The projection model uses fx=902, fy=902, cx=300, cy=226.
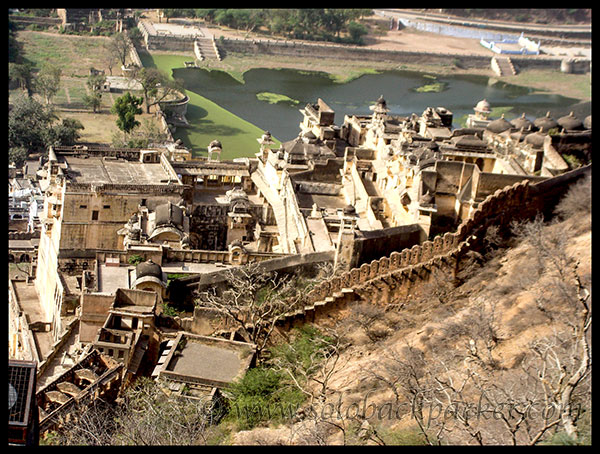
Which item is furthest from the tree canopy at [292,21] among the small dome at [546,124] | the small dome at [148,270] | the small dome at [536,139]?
the small dome at [148,270]

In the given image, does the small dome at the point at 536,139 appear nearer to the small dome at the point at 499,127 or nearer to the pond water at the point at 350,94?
the small dome at the point at 499,127

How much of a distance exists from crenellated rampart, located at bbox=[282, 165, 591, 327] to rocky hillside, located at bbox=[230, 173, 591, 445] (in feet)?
0.74

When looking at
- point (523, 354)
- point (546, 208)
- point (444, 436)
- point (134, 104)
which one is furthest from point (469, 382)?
point (134, 104)

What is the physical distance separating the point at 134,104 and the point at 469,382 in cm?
2912

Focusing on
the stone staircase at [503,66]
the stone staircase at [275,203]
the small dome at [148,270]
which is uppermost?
the stone staircase at [503,66]

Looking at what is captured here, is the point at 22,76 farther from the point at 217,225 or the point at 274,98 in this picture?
the point at 217,225

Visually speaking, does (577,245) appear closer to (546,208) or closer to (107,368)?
(546,208)

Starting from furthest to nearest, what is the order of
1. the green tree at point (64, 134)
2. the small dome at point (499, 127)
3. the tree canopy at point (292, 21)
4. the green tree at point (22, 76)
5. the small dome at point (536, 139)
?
the tree canopy at point (292, 21)
the green tree at point (22, 76)
the green tree at point (64, 134)
the small dome at point (499, 127)
the small dome at point (536, 139)

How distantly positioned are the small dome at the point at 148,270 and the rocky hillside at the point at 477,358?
3460 millimetres

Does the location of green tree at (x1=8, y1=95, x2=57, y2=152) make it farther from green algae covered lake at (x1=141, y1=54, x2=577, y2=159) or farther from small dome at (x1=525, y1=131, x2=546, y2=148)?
small dome at (x1=525, y1=131, x2=546, y2=148)

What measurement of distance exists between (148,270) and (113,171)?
6.33 meters

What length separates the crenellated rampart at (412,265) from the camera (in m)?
15.6

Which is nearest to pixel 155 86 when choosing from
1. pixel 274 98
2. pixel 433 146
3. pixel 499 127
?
pixel 274 98

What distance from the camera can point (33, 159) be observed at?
3384 centimetres
